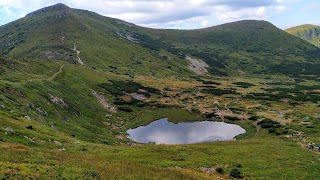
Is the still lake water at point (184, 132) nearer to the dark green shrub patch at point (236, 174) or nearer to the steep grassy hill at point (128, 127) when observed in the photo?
the steep grassy hill at point (128, 127)

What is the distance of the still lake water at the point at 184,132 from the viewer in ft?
256

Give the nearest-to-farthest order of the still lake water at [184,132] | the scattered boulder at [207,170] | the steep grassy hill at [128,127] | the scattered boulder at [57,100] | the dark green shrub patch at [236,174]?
1. the steep grassy hill at [128,127]
2. the dark green shrub patch at [236,174]
3. the scattered boulder at [207,170]
4. the still lake water at [184,132]
5. the scattered boulder at [57,100]

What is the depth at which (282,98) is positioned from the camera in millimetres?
135625

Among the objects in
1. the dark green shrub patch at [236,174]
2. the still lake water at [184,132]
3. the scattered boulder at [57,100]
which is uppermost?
the scattered boulder at [57,100]

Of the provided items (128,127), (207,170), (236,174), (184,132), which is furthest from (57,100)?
(236,174)

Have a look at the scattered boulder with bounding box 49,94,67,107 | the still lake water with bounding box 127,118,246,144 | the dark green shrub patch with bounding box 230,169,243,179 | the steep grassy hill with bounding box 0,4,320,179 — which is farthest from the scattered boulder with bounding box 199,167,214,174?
the scattered boulder with bounding box 49,94,67,107

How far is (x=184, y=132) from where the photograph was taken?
86.0 meters

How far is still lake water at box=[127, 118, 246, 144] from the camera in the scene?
78125mm

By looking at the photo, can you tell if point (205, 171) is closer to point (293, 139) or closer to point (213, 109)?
point (293, 139)

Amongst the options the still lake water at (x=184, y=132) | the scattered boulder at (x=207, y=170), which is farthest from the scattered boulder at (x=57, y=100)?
the scattered boulder at (x=207, y=170)

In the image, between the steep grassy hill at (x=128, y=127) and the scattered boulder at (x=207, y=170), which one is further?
the scattered boulder at (x=207, y=170)

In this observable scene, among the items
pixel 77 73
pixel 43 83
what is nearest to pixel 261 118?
pixel 43 83

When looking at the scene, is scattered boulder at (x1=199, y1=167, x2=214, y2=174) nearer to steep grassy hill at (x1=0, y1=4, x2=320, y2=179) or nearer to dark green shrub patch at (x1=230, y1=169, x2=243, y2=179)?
steep grassy hill at (x1=0, y1=4, x2=320, y2=179)

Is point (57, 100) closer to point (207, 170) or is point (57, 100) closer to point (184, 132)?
point (184, 132)
